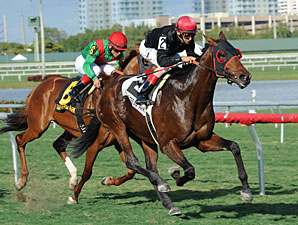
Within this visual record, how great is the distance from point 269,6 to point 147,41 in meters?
162

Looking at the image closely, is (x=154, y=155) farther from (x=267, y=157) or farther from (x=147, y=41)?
(x=267, y=157)

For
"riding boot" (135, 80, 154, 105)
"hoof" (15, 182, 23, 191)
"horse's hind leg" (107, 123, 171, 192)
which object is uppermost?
"riding boot" (135, 80, 154, 105)

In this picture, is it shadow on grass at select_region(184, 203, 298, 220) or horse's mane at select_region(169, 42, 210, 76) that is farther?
shadow on grass at select_region(184, 203, 298, 220)

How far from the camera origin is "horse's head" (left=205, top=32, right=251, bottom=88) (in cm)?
448

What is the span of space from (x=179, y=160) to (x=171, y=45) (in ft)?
3.50

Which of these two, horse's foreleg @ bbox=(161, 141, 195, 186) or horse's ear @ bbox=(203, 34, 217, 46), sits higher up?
horse's ear @ bbox=(203, 34, 217, 46)

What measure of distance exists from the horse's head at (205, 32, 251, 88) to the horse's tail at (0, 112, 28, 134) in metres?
3.11

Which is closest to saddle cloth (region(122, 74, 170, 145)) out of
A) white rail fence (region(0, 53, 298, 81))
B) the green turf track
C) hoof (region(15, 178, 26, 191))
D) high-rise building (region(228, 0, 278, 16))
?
the green turf track

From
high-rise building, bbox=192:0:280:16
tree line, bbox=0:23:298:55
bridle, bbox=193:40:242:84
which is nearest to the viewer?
bridle, bbox=193:40:242:84

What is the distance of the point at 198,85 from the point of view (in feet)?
16.0

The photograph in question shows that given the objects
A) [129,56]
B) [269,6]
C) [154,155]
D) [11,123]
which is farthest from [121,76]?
[269,6]

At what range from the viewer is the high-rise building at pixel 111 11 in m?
173

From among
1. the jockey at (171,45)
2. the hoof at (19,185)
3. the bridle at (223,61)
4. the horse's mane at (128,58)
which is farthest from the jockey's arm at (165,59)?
the hoof at (19,185)

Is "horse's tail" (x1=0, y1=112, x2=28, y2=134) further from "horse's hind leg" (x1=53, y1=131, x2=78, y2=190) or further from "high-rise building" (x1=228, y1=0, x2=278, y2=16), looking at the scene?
"high-rise building" (x1=228, y1=0, x2=278, y2=16)
